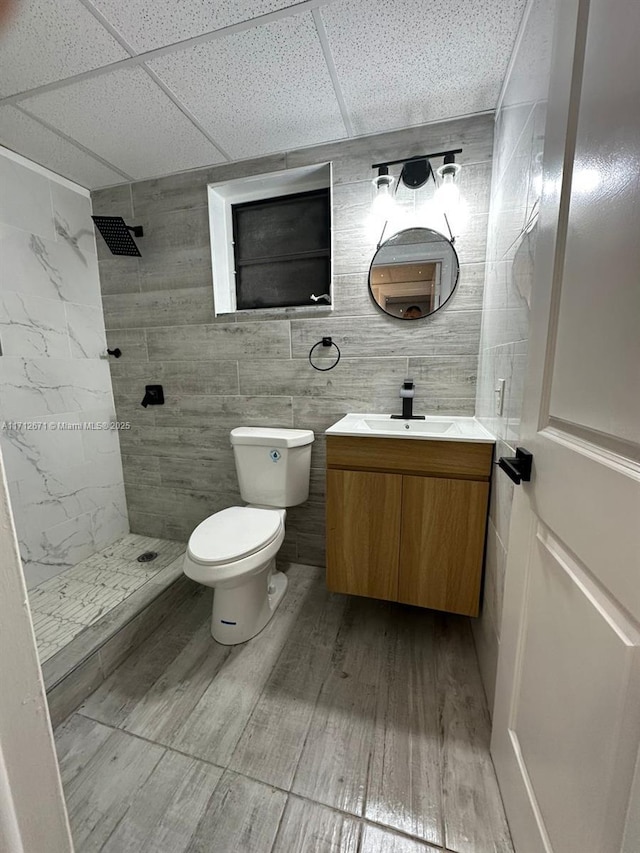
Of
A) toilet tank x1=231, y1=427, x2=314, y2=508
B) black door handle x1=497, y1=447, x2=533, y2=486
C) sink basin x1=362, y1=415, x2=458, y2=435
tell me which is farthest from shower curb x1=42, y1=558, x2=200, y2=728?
black door handle x1=497, y1=447, x2=533, y2=486

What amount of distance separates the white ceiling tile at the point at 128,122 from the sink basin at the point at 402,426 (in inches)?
56.0

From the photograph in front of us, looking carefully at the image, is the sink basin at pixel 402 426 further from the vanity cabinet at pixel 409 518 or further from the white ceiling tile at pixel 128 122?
the white ceiling tile at pixel 128 122

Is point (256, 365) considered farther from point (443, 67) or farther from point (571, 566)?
point (571, 566)

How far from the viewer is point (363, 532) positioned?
135 centimetres

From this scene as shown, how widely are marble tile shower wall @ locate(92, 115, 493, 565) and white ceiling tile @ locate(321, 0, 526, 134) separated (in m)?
0.15

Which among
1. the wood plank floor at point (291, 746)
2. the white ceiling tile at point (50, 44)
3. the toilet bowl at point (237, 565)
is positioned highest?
the white ceiling tile at point (50, 44)

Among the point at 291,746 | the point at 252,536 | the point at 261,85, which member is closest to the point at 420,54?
the point at 261,85

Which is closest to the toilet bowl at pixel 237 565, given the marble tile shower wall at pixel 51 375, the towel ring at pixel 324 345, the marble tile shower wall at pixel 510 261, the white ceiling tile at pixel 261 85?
the towel ring at pixel 324 345

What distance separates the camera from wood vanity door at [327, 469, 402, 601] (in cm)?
131

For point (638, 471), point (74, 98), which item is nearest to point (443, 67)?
point (74, 98)

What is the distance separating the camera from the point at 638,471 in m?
0.42

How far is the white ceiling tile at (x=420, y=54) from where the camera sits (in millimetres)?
964

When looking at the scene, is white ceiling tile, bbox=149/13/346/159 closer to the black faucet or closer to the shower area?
the shower area

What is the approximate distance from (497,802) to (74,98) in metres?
2.66
